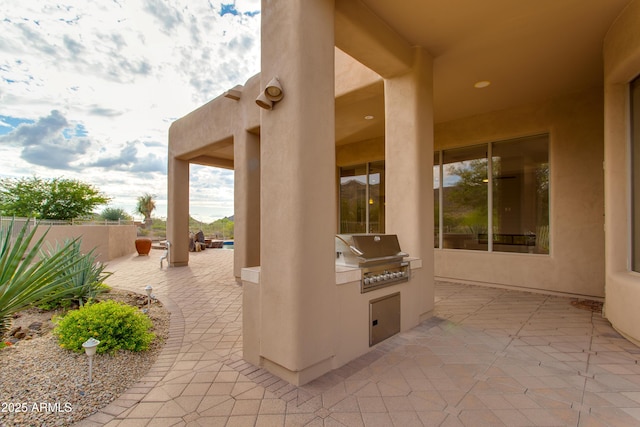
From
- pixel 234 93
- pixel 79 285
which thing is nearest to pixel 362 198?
pixel 234 93

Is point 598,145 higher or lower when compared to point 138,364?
higher

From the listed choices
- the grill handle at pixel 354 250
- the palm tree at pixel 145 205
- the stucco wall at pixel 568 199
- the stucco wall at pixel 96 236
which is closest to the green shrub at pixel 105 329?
the grill handle at pixel 354 250

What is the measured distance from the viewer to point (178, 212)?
8766 mm

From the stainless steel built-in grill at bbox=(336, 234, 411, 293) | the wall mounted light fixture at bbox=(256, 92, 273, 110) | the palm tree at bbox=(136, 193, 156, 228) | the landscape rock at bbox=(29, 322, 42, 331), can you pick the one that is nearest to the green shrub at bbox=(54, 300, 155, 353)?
the landscape rock at bbox=(29, 322, 42, 331)

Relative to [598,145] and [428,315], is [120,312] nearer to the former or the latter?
[428,315]

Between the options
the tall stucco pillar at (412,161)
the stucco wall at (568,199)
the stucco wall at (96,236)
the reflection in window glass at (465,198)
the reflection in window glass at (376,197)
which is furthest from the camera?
the stucco wall at (96,236)

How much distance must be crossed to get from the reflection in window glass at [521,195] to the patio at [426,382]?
6.66 ft

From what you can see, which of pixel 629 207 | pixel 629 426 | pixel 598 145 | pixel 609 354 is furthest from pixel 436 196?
pixel 629 426

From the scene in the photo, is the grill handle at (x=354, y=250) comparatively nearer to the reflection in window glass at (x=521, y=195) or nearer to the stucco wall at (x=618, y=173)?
the stucco wall at (x=618, y=173)

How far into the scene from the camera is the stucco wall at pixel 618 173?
3.13 meters

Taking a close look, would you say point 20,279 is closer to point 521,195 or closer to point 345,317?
point 345,317

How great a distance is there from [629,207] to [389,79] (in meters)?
3.30

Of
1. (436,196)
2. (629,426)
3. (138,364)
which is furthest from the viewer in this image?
(436,196)

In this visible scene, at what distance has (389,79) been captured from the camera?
395cm
